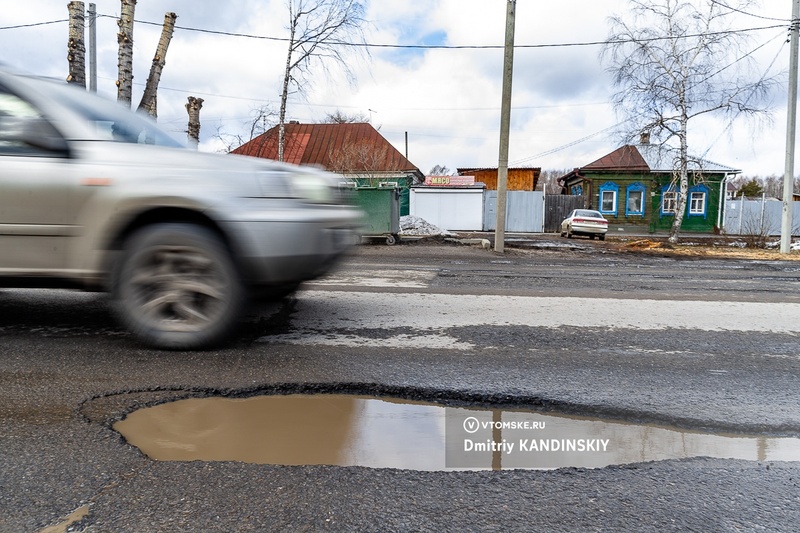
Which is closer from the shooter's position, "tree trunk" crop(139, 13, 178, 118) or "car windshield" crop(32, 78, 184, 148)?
"car windshield" crop(32, 78, 184, 148)

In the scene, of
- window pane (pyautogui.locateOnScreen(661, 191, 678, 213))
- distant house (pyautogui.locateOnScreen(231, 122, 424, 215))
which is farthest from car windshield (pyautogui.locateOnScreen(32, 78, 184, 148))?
window pane (pyautogui.locateOnScreen(661, 191, 678, 213))

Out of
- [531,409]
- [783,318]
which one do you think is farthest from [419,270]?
[531,409]

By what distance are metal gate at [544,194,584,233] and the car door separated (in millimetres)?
31089

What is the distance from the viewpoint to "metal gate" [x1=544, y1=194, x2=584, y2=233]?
107 ft

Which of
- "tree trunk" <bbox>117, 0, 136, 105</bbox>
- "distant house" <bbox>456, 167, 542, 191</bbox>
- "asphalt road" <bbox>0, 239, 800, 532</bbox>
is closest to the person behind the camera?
"asphalt road" <bbox>0, 239, 800, 532</bbox>

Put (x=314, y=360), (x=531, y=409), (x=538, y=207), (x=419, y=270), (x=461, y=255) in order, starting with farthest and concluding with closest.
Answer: (x=538, y=207) < (x=461, y=255) < (x=419, y=270) < (x=314, y=360) < (x=531, y=409)

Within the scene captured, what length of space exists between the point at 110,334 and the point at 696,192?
3686 cm

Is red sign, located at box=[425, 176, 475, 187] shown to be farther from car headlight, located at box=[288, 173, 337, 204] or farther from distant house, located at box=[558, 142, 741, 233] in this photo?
car headlight, located at box=[288, 173, 337, 204]

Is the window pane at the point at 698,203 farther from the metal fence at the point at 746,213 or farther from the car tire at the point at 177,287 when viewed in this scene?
the car tire at the point at 177,287

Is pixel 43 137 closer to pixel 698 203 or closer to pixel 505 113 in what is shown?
pixel 505 113

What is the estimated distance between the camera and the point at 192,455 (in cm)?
221

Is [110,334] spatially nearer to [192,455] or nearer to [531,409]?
[192,455]

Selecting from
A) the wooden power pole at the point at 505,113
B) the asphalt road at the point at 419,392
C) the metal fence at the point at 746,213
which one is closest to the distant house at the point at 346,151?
the wooden power pole at the point at 505,113

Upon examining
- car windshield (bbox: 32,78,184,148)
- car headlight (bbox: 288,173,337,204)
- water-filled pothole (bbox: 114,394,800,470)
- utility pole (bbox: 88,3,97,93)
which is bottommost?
water-filled pothole (bbox: 114,394,800,470)
